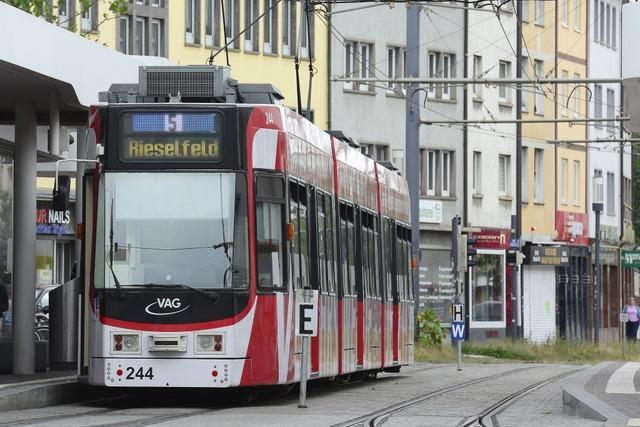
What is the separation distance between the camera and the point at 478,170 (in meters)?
63.8

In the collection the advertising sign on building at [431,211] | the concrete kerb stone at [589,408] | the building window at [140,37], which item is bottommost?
the concrete kerb stone at [589,408]

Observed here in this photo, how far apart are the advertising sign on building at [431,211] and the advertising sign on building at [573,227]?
369 inches

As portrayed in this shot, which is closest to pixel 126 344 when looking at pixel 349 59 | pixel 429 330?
pixel 429 330

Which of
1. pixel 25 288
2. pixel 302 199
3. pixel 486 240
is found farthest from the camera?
pixel 486 240

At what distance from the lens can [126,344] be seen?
20.3 m

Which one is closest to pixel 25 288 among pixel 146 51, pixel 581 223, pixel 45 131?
pixel 45 131

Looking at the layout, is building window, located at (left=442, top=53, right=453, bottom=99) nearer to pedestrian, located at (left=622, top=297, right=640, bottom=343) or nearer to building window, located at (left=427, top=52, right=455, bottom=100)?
building window, located at (left=427, top=52, right=455, bottom=100)

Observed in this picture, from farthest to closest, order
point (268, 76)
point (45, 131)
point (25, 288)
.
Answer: point (268, 76), point (45, 131), point (25, 288)

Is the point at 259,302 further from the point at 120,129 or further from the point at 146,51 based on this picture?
the point at 146,51

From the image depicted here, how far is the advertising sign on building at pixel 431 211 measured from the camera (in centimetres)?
5997

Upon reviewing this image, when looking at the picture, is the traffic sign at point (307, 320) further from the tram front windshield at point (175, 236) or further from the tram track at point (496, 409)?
the tram track at point (496, 409)

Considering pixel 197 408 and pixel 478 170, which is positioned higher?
pixel 478 170

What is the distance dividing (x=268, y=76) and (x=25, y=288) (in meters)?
30.6

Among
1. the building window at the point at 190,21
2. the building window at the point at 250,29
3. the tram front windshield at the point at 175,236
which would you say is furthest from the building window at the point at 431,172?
the tram front windshield at the point at 175,236
